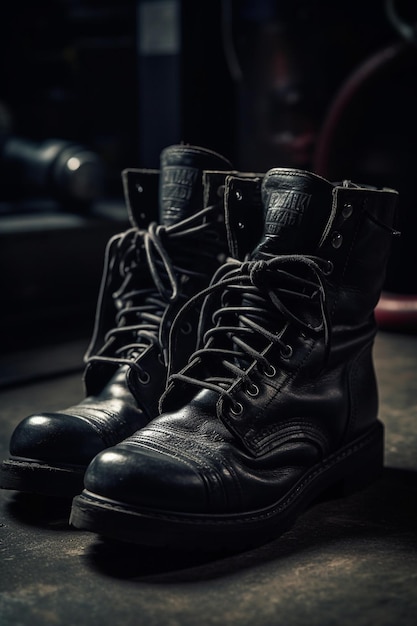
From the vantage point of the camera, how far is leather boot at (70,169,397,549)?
3.13 feet

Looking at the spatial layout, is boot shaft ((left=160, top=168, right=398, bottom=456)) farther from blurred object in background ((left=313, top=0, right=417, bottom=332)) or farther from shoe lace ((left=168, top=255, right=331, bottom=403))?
blurred object in background ((left=313, top=0, right=417, bottom=332))

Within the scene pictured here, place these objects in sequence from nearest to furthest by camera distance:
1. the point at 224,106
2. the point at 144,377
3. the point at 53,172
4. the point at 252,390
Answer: the point at 252,390, the point at 144,377, the point at 53,172, the point at 224,106

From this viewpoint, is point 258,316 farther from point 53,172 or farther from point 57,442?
point 53,172

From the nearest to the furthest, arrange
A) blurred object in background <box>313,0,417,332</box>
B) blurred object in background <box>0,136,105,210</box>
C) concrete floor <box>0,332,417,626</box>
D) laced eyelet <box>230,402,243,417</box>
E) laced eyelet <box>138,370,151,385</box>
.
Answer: concrete floor <box>0,332,417,626</box>, laced eyelet <box>230,402,243,417</box>, laced eyelet <box>138,370,151,385</box>, blurred object in background <box>313,0,417,332</box>, blurred object in background <box>0,136,105,210</box>

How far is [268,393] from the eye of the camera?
1.05 meters

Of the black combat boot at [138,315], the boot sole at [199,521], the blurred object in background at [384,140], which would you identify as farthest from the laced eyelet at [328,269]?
the blurred object in background at [384,140]

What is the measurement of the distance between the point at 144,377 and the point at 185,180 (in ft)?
0.95

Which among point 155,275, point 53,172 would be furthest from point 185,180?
point 53,172

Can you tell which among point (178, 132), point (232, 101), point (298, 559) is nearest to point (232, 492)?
point (298, 559)

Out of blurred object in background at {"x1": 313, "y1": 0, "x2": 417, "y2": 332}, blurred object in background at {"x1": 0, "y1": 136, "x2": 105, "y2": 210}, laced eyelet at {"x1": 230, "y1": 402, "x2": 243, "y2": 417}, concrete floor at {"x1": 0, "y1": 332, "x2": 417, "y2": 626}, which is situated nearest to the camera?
concrete floor at {"x1": 0, "y1": 332, "x2": 417, "y2": 626}

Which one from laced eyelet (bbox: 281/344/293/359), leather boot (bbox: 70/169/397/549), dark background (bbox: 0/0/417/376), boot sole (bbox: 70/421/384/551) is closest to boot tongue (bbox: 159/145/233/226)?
leather boot (bbox: 70/169/397/549)

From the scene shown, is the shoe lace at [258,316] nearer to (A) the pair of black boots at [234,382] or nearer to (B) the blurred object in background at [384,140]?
(A) the pair of black boots at [234,382]

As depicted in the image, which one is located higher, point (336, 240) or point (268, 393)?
point (336, 240)

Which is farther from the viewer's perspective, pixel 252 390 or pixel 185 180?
pixel 185 180
